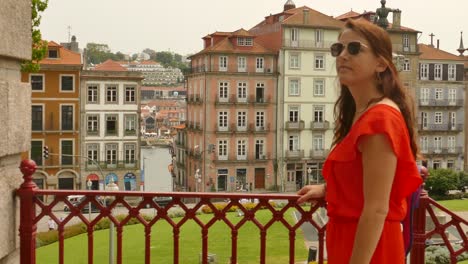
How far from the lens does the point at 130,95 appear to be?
39.6 m

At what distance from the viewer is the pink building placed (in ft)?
139

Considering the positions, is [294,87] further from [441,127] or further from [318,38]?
[441,127]

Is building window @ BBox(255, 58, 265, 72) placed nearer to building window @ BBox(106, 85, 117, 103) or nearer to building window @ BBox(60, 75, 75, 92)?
building window @ BBox(106, 85, 117, 103)

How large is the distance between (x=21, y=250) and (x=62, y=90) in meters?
35.4

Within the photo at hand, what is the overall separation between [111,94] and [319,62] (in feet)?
48.9

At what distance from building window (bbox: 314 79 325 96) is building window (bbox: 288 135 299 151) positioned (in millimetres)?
3487

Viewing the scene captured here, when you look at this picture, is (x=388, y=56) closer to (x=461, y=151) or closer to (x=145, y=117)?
(x=461, y=151)

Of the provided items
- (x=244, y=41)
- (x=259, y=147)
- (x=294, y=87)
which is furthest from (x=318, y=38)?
(x=259, y=147)

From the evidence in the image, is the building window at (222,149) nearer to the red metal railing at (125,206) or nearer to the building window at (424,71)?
the building window at (424,71)

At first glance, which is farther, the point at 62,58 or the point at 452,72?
Result: the point at 452,72

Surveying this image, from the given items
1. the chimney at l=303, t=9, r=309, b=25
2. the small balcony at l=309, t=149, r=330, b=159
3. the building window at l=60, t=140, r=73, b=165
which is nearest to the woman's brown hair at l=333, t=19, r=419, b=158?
the building window at l=60, t=140, r=73, b=165

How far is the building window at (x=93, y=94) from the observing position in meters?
38.6

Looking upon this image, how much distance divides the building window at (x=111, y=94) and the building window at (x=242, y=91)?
8.62 metres

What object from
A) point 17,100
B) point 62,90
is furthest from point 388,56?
point 62,90
